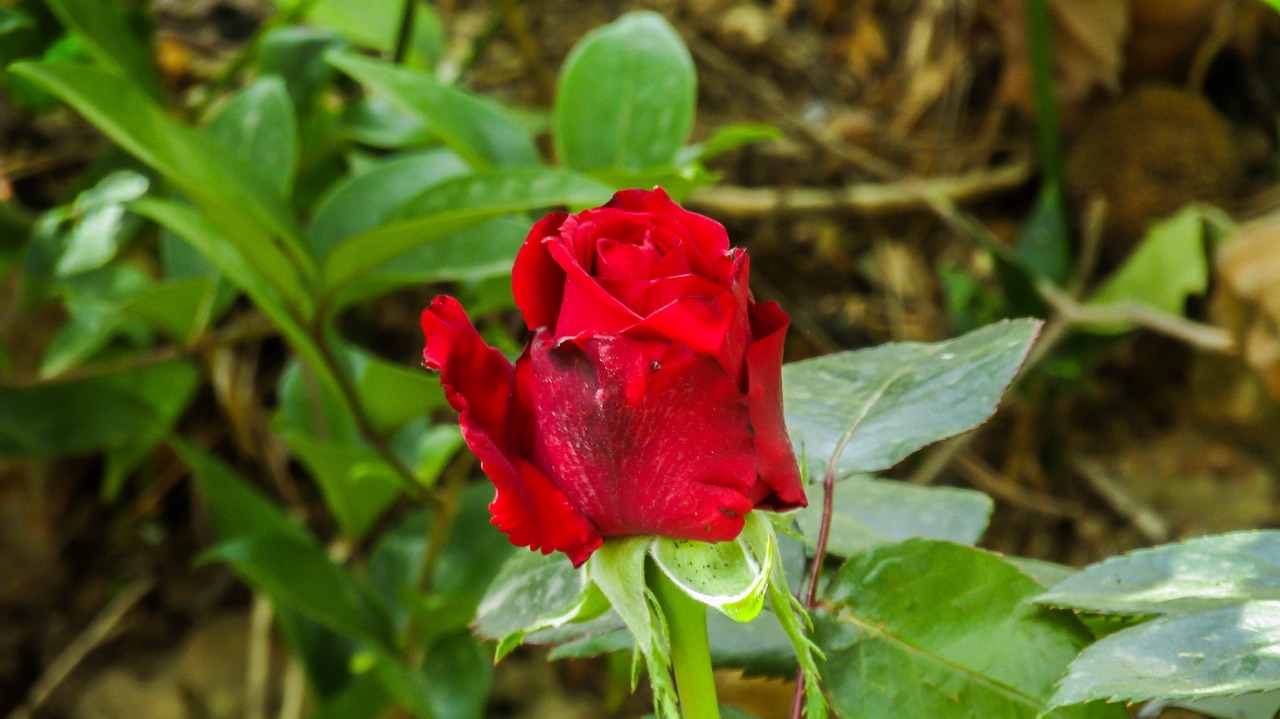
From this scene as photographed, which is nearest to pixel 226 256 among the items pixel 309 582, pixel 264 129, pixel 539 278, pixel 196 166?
pixel 196 166

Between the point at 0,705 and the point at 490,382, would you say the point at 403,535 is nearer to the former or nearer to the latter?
the point at 0,705

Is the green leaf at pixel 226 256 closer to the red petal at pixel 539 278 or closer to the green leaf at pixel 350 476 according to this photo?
the green leaf at pixel 350 476

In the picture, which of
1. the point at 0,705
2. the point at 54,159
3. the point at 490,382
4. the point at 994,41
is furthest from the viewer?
the point at 994,41

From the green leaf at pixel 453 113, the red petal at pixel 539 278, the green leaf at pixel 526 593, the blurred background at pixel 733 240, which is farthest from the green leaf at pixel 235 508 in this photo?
the red petal at pixel 539 278

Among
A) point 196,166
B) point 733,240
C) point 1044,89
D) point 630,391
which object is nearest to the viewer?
point 630,391

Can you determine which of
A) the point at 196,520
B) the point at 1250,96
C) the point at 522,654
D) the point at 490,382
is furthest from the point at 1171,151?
the point at 196,520

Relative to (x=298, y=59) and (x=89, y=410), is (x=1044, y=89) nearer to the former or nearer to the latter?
(x=298, y=59)

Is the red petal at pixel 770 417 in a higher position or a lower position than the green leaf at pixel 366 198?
higher
